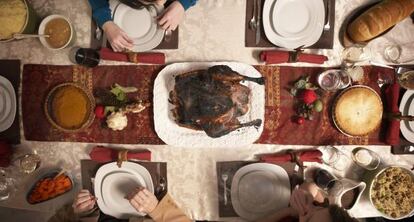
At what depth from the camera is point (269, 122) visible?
1983mm

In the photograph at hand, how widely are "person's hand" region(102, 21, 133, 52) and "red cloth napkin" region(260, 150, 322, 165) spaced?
1.00 m

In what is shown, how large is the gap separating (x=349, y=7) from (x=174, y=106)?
44.6 inches

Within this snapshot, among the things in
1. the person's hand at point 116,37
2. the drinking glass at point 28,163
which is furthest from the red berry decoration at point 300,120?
the drinking glass at point 28,163

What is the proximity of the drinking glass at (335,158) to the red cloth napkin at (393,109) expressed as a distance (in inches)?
10.2

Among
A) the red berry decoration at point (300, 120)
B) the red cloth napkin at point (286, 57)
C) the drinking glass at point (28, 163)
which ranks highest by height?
the red cloth napkin at point (286, 57)

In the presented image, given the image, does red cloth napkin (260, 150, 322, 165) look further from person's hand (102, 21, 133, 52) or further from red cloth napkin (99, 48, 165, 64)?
person's hand (102, 21, 133, 52)

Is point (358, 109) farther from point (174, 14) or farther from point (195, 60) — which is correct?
point (174, 14)

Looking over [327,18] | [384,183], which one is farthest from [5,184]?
[384,183]

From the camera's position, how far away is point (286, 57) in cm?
192

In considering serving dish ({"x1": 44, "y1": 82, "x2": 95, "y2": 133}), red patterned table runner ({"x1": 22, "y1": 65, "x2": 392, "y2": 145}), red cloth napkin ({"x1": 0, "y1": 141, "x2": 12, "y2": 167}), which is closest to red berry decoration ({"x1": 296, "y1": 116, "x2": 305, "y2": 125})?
red patterned table runner ({"x1": 22, "y1": 65, "x2": 392, "y2": 145})

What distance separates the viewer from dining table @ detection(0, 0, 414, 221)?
1.98 m

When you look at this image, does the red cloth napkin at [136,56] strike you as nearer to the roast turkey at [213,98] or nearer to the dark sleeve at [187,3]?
the roast turkey at [213,98]

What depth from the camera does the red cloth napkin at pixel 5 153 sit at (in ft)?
6.54

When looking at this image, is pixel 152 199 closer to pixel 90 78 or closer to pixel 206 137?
pixel 206 137
